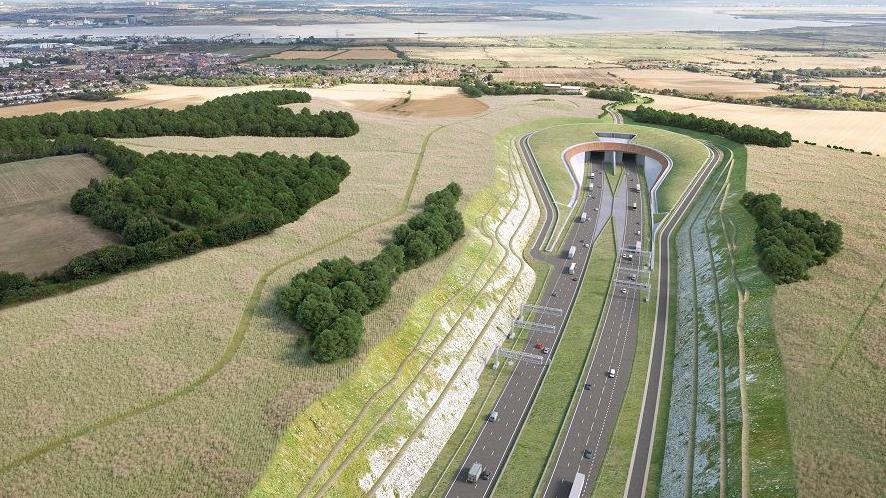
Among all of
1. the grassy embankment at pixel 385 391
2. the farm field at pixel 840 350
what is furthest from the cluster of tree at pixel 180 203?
the farm field at pixel 840 350

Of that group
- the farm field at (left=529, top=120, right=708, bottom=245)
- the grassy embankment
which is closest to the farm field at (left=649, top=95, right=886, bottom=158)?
the farm field at (left=529, top=120, right=708, bottom=245)

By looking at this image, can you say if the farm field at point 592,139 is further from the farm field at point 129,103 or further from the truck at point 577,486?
the farm field at point 129,103

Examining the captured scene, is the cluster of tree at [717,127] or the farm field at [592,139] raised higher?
the cluster of tree at [717,127]

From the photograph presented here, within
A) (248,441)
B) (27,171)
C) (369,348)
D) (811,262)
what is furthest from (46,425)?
(811,262)

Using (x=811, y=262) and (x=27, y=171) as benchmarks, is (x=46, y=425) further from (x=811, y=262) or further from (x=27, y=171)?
(x=811, y=262)

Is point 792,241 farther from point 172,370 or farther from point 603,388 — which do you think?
point 172,370

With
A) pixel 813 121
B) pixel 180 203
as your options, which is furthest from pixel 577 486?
pixel 813 121
